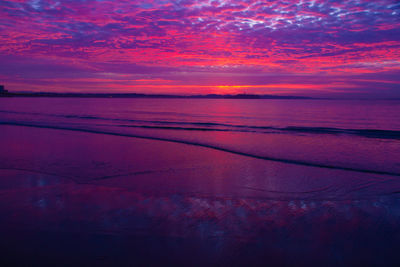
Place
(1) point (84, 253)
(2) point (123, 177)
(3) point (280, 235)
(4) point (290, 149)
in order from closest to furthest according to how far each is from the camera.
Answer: (1) point (84, 253)
(3) point (280, 235)
(2) point (123, 177)
(4) point (290, 149)

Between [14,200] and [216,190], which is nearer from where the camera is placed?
[14,200]

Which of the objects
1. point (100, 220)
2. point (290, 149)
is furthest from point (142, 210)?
point (290, 149)

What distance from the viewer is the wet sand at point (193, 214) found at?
13.3ft

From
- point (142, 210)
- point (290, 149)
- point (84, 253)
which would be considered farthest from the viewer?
point (290, 149)

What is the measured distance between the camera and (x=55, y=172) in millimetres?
8281

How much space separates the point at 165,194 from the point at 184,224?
67.7 inches

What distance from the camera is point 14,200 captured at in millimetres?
5848

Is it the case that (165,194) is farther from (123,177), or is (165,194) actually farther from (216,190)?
(123,177)

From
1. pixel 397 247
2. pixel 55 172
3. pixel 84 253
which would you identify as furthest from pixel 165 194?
pixel 397 247

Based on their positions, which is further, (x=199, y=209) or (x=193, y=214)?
(x=199, y=209)

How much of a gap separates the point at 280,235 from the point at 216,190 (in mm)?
2515

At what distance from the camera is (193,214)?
542 centimetres

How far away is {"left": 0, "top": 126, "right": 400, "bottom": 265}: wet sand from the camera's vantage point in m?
4.04

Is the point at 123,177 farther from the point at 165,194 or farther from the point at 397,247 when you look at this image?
the point at 397,247
